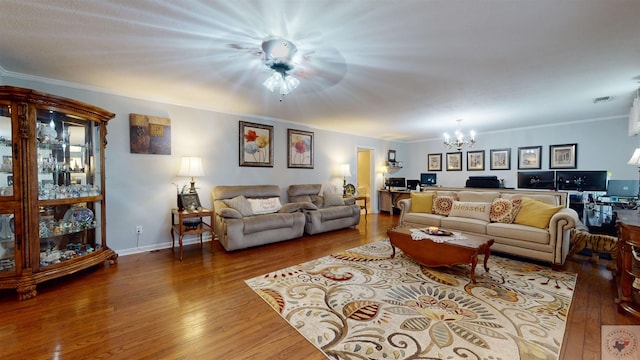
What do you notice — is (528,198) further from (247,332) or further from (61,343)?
A: (61,343)

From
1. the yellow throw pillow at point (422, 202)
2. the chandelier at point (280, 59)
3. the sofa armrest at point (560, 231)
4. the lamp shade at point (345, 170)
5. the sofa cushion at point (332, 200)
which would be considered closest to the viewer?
the chandelier at point (280, 59)

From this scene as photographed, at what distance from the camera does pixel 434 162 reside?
734 cm

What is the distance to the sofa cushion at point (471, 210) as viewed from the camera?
12.2ft

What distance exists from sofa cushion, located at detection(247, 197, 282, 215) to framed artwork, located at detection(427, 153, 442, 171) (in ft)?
16.7

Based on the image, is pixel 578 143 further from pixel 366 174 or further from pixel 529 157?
pixel 366 174

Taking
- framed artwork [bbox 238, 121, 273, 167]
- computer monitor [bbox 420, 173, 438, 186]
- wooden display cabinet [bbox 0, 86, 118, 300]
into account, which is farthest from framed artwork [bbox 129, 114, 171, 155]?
computer monitor [bbox 420, 173, 438, 186]

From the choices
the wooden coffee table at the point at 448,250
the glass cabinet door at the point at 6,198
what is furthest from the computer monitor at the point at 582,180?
the glass cabinet door at the point at 6,198

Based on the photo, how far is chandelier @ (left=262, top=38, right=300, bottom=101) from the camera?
208 cm

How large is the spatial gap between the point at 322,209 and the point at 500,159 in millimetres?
4765

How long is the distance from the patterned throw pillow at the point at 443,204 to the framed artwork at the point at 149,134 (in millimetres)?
4387

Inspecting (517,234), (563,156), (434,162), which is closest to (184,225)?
(517,234)

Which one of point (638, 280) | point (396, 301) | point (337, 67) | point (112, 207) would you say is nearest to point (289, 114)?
point (337, 67)

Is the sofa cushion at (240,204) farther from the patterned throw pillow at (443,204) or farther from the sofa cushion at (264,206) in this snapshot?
the patterned throw pillow at (443,204)

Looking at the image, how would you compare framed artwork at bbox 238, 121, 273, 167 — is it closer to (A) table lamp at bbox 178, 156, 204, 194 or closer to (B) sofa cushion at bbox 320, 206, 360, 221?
(A) table lamp at bbox 178, 156, 204, 194
